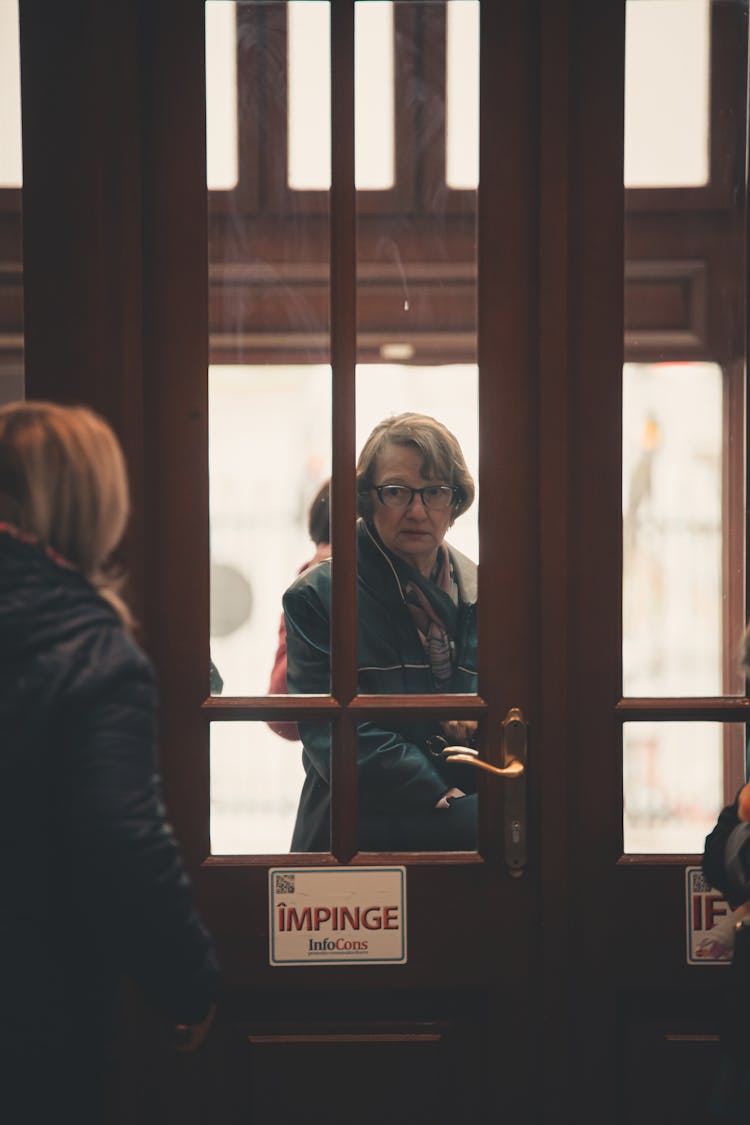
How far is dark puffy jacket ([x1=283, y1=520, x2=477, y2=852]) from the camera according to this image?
2141mm

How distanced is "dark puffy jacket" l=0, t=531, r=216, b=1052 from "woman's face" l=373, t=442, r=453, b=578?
0.75 metres

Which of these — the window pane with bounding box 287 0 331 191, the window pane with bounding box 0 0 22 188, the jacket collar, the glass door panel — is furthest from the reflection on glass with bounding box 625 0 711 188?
the window pane with bounding box 0 0 22 188

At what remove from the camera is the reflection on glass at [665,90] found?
2.14 m

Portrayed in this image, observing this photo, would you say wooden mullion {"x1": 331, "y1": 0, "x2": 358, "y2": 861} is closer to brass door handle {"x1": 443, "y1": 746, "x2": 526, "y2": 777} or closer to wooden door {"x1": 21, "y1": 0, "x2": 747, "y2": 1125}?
wooden door {"x1": 21, "y1": 0, "x2": 747, "y2": 1125}

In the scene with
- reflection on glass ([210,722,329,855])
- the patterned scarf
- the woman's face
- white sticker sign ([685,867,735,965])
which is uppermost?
the woman's face

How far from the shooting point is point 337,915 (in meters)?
2.12

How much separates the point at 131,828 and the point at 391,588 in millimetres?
845

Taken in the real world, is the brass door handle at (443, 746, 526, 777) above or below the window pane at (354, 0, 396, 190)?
below

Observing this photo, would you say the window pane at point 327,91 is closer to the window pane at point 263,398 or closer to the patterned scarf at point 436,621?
the window pane at point 263,398

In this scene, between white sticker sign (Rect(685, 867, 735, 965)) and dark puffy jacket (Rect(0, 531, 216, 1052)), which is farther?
white sticker sign (Rect(685, 867, 735, 965))

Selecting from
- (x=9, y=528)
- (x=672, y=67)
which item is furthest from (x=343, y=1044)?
(x=672, y=67)

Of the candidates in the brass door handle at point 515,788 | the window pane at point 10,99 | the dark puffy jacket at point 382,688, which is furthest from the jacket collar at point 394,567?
the window pane at point 10,99

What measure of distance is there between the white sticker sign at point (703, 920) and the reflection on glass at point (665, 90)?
4.18 ft

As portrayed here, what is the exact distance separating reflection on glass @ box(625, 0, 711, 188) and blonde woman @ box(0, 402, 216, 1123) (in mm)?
1192
